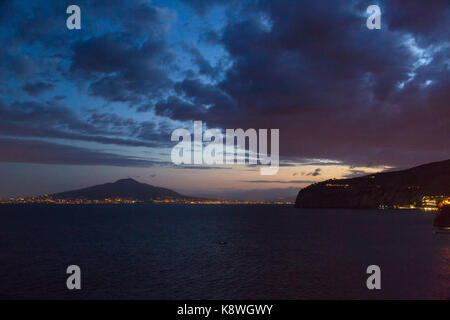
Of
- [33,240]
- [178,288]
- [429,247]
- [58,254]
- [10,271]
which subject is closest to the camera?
[178,288]

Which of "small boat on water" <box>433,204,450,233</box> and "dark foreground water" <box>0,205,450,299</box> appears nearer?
"dark foreground water" <box>0,205,450,299</box>

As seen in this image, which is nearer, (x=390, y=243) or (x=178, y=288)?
(x=178, y=288)

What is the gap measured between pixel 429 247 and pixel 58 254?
79831 millimetres

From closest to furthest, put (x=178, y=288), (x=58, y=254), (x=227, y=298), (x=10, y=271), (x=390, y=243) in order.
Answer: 1. (x=227, y=298)
2. (x=178, y=288)
3. (x=10, y=271)
4. (x=58, y=254)
5. (x=390, y=243)

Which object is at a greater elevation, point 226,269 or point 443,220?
point 443,220

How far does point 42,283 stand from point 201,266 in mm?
24040

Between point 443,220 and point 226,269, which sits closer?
point 226,269

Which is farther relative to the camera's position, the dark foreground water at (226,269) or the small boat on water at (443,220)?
the small boat on water at (443,220)
